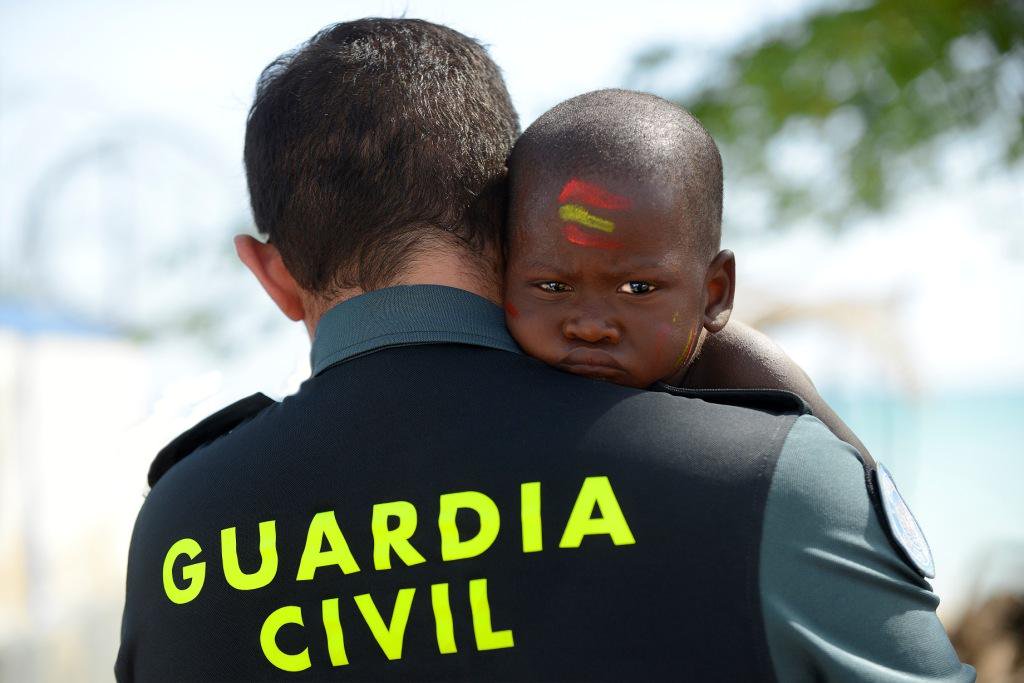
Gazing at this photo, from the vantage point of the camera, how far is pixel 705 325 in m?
1.58

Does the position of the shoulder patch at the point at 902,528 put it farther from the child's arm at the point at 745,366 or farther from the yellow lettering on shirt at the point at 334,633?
the yellow lettering on shirt at the point at 334,633

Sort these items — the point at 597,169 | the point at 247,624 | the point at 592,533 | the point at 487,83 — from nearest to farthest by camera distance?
the point at 592,533 < the point at 247,624 < the point at 597,169 < the point at 487,83

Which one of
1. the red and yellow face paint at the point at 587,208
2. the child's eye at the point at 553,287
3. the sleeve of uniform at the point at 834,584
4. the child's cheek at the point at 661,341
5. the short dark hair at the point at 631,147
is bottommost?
the sleeve of uniform at the point at 834,584

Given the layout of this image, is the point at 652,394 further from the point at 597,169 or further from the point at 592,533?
the point at 597,169

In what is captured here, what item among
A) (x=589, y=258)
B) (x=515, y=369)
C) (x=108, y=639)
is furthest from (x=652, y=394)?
(x=108, y=639)

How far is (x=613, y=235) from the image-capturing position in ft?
4.68

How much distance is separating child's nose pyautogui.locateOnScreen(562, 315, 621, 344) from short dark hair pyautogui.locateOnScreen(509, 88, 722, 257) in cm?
18

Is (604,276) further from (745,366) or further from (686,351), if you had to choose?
(745,366)

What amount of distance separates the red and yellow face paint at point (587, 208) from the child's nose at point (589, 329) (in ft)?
0.34

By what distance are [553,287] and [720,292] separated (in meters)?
0.28

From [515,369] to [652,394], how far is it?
0.17m

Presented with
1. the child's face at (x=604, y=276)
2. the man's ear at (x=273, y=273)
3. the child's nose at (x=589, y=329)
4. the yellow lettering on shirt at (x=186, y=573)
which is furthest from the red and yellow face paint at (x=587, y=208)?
the yellow lettering on shirt at (x=186, y=573)

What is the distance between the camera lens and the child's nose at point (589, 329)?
1.42m

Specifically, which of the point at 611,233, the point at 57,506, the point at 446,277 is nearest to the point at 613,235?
the point at 611,233
